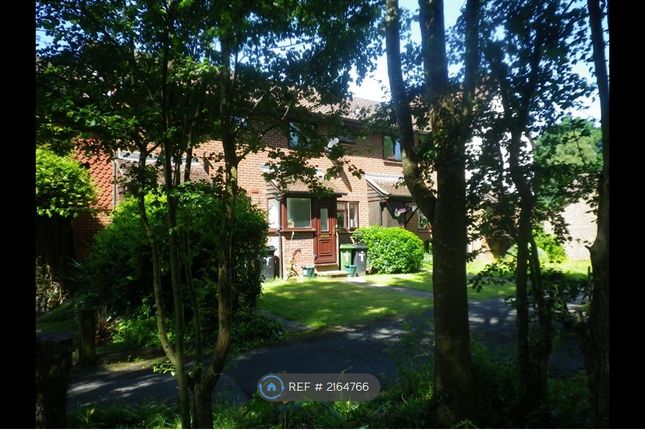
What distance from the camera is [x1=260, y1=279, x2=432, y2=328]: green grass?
594 cm

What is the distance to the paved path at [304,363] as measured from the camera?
322cm

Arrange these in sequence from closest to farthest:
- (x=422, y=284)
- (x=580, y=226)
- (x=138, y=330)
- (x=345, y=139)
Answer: (x=580, y=226) < (x=345, y=139) < (x=138, y=330) < (x=422, y=284)

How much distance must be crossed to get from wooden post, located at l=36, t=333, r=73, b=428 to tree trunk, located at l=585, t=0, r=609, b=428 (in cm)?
301

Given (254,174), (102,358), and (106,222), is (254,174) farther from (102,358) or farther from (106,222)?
(102,358)

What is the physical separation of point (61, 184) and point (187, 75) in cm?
326

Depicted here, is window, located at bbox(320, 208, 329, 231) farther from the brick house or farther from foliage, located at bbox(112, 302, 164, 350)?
foliage, located at bbox(112, 302, 164, 350)

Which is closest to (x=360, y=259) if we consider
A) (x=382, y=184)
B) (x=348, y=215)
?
(x=348, y=215)

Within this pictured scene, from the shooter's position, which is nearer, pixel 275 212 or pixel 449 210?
pixel 449 210

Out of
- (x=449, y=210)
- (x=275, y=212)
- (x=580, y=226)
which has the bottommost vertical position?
(x=580, y=226)

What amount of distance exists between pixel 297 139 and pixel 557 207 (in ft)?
6.57

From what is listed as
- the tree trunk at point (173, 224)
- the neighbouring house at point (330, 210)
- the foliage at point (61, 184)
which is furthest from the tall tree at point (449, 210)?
the neighbouring house at point (330, 210)

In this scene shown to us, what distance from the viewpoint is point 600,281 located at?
1.60 m

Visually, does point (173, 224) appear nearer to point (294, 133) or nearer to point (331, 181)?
point (294, 133)

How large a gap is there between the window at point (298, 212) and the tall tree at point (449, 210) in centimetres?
937
